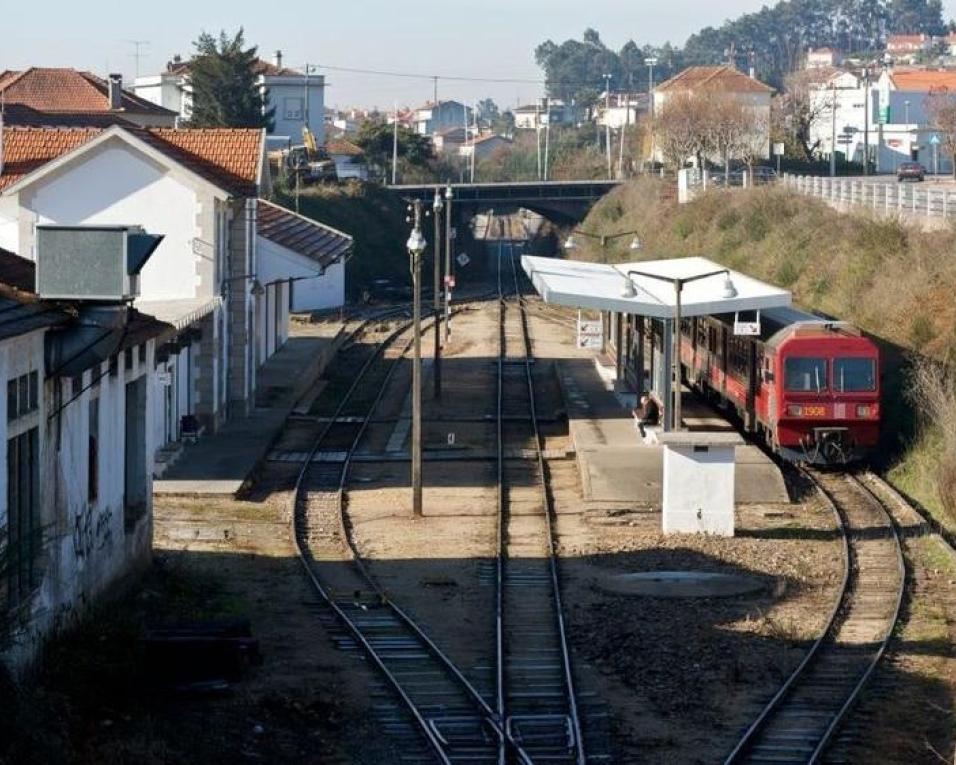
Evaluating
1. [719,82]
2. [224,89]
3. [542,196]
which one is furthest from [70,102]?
[719,82]

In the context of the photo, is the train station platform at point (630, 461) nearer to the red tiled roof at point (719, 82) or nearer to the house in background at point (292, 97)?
the red tiled roof at point (719, 82)

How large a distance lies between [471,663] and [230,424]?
59.5 feet

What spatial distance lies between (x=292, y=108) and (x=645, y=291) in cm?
8320

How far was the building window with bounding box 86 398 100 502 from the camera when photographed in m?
16.6

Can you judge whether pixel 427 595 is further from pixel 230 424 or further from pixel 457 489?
pixel 230 424

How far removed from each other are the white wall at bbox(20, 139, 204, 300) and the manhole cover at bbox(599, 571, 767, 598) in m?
14.1

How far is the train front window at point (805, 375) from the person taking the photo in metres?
27.1

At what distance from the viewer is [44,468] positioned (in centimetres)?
1463

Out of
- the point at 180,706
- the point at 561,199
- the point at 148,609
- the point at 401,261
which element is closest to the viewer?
the point at 180,706

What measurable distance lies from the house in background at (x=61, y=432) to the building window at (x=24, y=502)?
10mm

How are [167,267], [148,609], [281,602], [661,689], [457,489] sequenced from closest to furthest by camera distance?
1. [661,689]
2. [148,609]
3. [281,602]
4. [457,489]
5. [167,267]

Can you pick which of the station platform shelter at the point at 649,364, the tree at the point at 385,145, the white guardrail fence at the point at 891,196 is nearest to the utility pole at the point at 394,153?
the tree at the point at 385,145

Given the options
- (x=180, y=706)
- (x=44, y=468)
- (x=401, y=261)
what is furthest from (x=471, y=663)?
(x=401, y=261)

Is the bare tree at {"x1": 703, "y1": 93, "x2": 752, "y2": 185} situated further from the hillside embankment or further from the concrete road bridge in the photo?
the hillside embankment
